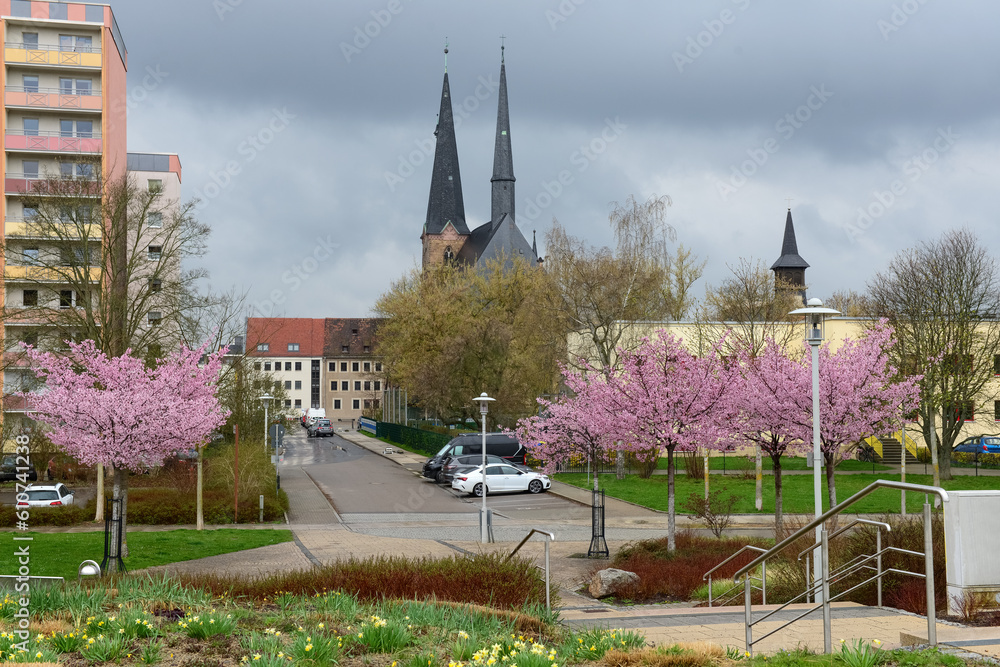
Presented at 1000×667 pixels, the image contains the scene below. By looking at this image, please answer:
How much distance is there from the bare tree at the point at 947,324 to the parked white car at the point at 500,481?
14.6 m

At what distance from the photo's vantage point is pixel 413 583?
1122 cm

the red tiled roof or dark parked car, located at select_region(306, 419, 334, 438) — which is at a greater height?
the red tiled roof

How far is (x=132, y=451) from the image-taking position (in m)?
19.3

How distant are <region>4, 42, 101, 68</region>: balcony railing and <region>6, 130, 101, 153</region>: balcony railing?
3905 mm

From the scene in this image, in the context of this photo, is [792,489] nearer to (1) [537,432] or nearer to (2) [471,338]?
(1) [537,432]

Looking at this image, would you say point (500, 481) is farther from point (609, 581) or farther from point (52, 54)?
point (52, 54)

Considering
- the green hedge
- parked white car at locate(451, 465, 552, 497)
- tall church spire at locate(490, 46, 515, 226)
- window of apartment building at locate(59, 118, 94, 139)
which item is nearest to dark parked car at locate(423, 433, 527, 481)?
parked white car at locate(451, 465, 552, 497)

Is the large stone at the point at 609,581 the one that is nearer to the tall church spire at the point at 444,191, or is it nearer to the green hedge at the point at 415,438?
the green hedge at the point at 415,438

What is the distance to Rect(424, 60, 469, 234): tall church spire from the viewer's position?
98.8 meters

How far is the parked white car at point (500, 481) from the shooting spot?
118 ft

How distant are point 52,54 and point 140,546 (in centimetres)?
4032

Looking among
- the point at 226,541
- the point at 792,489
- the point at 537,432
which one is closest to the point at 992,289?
the point at 792,489

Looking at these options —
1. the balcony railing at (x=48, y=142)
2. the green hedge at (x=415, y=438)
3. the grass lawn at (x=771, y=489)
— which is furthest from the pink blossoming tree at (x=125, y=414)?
the balcony railing at (x=48, y=142)

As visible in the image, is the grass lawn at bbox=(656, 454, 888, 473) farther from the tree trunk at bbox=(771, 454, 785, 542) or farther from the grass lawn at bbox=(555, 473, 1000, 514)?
the tree trunk at bbox=(771, 454, 785, 542)
